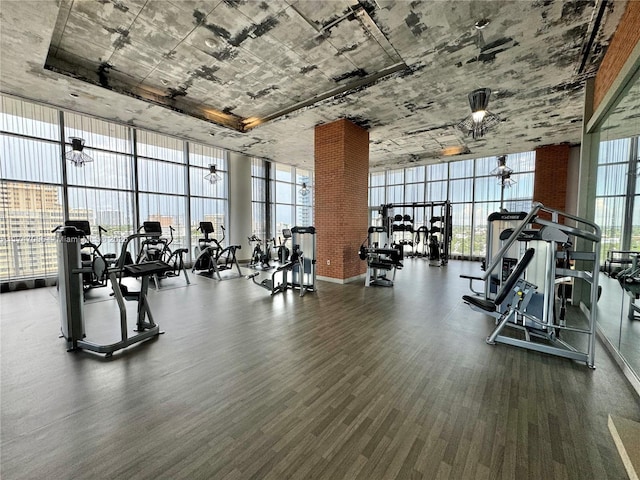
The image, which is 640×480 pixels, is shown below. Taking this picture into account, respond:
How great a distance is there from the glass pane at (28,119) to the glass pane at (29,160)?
20 cm

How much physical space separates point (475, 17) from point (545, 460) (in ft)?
15.7

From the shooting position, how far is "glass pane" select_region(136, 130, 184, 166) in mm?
8250

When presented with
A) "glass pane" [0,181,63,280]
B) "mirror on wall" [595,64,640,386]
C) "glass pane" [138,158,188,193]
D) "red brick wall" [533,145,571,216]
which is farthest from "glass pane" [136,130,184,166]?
"red brick wall" [533,145,571,216]

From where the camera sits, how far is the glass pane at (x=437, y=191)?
1212cm

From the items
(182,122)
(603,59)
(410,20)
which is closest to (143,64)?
(182,122)

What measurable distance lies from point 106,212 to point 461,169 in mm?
13142

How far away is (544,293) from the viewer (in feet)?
11.2

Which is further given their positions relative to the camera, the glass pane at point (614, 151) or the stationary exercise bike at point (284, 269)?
the stationary exercise bike at point (284, 269)

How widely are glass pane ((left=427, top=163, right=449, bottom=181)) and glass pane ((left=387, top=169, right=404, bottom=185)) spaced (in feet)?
4.36

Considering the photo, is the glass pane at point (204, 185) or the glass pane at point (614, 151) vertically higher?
the glass pane at point (204, 185)

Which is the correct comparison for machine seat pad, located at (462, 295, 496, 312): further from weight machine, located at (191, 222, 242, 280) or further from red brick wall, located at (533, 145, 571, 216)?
red brick wall, located at (533, 145, 571, 216)

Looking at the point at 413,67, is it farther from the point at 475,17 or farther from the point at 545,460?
the point at 545,460

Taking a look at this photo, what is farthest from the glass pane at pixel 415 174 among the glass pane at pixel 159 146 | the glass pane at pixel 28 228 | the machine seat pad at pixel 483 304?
the glass pane at pixel 28 228

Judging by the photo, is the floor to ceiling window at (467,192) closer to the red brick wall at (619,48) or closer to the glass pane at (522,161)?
the glass pane at (522,161)
